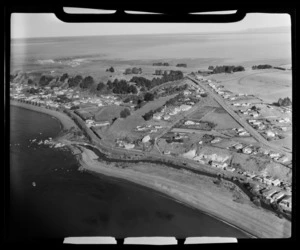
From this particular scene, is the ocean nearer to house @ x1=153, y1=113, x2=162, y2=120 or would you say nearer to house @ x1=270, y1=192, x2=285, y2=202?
house @ x1=153, y1=113, x2=162, y2=120

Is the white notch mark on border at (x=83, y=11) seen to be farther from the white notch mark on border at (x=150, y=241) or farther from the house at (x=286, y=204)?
the house at (x=286, y=204)

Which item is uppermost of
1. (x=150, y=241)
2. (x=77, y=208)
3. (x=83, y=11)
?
(x=83, y=11)

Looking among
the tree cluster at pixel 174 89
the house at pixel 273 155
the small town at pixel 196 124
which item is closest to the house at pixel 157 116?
the small town at pixel 196 124

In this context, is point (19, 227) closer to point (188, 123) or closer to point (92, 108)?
point (92, 108)

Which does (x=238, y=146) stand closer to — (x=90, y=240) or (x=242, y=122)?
(x=242, y=122)

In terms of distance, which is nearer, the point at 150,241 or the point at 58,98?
the point at 150,241

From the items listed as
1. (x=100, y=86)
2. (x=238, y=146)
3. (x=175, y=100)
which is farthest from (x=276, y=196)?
(x=100, y=86)
